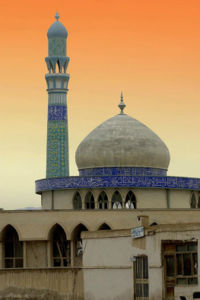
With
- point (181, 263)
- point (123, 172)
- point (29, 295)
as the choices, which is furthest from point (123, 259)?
point (123, 172)

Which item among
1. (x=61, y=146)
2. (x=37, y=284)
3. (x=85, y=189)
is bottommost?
(x=37, y=284)

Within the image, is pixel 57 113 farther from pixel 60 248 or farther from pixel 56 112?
pixel 60 248

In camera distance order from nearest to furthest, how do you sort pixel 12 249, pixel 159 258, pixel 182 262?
pixel 182 262, pixel 159 258, pixel 12 249

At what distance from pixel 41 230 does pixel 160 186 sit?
7.11 m

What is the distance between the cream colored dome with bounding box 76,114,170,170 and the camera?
55672 mm

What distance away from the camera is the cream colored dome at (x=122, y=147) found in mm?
55672

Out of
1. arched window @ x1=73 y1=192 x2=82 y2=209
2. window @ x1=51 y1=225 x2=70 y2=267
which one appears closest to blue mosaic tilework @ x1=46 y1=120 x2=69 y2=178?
arched window @ x1=73 y1=192 x2=82 y2=209

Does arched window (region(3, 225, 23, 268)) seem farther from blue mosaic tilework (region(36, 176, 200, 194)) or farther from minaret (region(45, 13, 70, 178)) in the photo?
minaret (region(45, 13, 70, 178))

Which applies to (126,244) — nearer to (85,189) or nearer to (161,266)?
(161,266)

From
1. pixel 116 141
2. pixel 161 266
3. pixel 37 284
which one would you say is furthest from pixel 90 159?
pixel 161 266

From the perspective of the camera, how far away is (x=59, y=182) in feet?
180

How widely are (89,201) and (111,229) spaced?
3.95 meters

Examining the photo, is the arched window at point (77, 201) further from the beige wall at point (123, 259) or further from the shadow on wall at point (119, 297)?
the shadow on wall at point (119, 297)

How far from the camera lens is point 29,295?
45.5 meters
